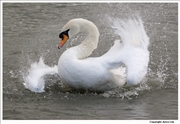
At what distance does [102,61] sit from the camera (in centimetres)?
698

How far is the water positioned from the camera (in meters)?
Answer: 6.61

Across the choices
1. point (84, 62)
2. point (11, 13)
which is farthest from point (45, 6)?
point (84, 62)

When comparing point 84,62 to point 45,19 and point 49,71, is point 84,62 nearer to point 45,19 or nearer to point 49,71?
point 49,71

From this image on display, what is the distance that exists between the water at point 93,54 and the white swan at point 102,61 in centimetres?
24

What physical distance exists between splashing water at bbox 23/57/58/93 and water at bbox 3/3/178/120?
0.28 feet

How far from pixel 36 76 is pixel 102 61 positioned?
47.2 inches

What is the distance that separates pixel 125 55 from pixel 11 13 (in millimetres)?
5716

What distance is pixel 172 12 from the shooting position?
38.2 ft

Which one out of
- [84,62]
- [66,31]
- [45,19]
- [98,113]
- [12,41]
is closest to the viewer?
[98,113]

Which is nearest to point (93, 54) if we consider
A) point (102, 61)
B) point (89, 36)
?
point (89, 36)

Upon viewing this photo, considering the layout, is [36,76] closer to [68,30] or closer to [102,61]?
[68,30]

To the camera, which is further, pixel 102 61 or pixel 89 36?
pixel 89 36

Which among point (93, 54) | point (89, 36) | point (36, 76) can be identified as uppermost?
point (93, 54)

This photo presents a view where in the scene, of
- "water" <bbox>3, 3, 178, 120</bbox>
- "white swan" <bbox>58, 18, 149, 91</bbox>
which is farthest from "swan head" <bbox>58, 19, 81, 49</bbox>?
"water" <bbox>3, 3, 178, 120</bbox>
